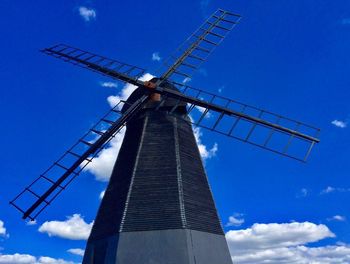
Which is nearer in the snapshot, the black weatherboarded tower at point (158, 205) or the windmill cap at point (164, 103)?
the black weatherboarded tower at point (158, 205)

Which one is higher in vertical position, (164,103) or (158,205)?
(164,103)

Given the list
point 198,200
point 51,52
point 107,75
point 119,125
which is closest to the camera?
point 198,200

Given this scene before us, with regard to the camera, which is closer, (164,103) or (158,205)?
(158,205)

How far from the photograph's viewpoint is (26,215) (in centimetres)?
A: 1554

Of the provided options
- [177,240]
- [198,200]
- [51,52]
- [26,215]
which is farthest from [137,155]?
[51,52]

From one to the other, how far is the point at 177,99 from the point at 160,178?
154 inches

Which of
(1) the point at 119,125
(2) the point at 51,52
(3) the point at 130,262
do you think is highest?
(2) the point at 51,52

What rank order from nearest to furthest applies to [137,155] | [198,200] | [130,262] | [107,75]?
[130,262], [198,200], [137,155], [107,75]

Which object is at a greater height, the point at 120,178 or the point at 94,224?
the point at 120,178

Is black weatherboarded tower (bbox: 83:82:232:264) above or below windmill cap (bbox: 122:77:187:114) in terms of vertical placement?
below

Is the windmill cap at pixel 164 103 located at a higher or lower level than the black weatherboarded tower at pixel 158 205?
higher

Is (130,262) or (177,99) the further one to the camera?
(177,99)

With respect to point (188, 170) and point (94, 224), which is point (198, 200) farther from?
point (94, 224)

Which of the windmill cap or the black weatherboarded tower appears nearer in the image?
the black weatherboarded tower
